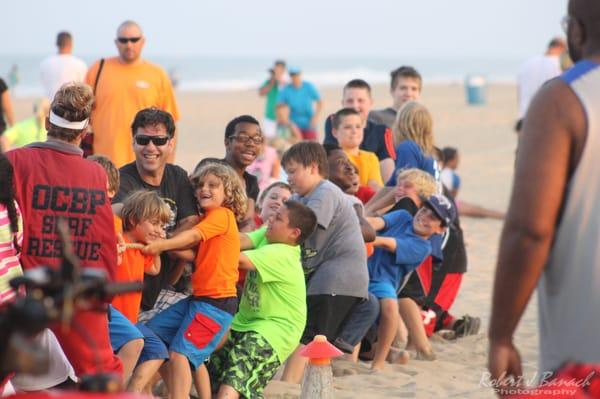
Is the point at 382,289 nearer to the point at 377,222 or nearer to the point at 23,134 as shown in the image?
the point at 377,222

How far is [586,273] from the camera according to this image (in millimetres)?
3162

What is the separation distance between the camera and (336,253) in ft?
23.8

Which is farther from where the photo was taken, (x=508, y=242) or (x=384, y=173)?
(x=384, y=173)

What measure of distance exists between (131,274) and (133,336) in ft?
1.13

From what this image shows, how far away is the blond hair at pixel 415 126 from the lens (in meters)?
8.95

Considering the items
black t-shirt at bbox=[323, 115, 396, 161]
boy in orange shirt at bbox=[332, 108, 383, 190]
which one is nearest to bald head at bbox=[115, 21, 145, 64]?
black t-shirt at bbox=[323, 115, 396, 161]

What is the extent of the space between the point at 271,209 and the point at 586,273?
4.07 meters

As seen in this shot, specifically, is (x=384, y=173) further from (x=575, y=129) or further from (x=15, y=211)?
(x=575, y=129)

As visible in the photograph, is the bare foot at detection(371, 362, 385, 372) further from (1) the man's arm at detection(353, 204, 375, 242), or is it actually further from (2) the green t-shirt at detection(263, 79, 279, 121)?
(2) the green t-shirt at detection(263, 79, 279, 121)

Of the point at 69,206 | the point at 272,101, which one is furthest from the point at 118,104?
the point at 272,101

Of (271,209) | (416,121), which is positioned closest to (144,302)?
(271,209)

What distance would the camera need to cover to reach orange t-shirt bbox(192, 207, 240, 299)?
6227mm

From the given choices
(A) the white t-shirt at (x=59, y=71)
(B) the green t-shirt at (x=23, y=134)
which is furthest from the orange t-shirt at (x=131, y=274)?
(A) the white t-shirt at (x=59, y=71)

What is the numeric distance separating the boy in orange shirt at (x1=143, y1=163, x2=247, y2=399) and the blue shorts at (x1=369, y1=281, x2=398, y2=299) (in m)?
1.68
